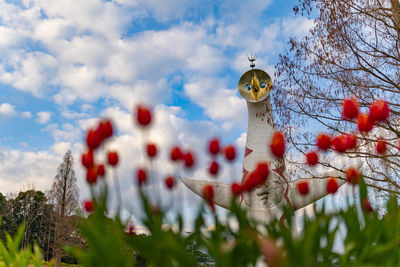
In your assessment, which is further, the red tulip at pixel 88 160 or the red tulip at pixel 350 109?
the red tulip at pixel 350 109

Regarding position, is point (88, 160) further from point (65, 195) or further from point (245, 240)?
point (65, 195)

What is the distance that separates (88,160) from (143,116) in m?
0.29

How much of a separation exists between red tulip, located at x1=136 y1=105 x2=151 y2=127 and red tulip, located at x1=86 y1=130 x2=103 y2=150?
18 centimetres

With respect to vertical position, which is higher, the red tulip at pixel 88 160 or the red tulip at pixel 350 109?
the red tulip at pixel 350 109

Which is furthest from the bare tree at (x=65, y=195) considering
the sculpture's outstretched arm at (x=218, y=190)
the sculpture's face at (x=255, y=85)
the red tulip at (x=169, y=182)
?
the red tulip at (x=169, y=182)

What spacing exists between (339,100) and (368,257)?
519cm

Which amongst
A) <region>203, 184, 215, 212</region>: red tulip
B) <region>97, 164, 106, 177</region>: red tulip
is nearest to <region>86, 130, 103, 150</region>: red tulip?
<region>97, 164, 106, 177</region>: red tulip

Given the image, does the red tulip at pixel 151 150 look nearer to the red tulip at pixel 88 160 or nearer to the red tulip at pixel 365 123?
the red tulip at pixel 88 160

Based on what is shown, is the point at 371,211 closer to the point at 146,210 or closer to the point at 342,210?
the point at 342,210

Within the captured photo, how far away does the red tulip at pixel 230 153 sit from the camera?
1805 mm

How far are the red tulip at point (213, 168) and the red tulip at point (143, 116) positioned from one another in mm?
393

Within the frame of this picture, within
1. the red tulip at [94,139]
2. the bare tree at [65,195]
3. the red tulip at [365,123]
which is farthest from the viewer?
the bare tree at [65,195]

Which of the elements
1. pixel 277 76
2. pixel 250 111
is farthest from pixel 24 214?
pixel 277 76

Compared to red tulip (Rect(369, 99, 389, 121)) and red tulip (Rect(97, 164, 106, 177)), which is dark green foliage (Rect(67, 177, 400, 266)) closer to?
red tulip (Rect(97, 164, 106, 177))
